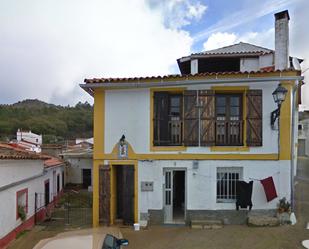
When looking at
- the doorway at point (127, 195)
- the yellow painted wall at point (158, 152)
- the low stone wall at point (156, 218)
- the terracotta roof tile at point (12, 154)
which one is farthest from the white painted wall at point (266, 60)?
the terracotta roof tile at point (12, 154)

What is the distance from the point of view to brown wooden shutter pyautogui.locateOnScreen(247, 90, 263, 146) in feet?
24.1

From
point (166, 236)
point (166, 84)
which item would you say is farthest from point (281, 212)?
point (166, 84)

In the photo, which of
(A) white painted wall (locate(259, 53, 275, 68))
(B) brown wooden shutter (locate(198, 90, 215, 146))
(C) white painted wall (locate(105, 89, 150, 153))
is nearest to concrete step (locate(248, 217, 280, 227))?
(B) brown wooden shutter (locate(198, 90, 215, 146))

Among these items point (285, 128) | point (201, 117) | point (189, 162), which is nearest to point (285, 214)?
point (285, 128)

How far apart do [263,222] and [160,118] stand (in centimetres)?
490

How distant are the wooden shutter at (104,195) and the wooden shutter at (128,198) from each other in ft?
1.93

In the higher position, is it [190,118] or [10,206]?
[190,118]

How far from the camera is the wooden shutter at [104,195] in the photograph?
25.3 ft

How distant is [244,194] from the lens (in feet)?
23.8

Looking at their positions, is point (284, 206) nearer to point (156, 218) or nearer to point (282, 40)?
point (156, 218)

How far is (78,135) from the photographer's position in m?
63.9

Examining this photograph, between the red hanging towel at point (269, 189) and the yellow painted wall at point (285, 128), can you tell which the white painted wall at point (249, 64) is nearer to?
the yellow painted wall at point (285, 128)

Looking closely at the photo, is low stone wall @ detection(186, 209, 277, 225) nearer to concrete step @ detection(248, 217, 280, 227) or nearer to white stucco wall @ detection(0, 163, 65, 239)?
concrete step @ detection(248, 217, 280, 227)

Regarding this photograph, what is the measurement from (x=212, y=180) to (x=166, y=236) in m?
2.40
